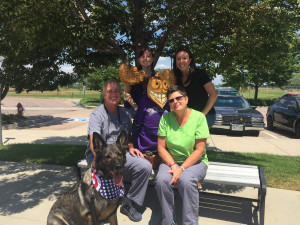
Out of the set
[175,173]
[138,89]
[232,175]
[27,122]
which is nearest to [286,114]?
[232,175]

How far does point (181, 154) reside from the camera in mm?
3232

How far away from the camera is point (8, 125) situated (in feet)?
41.1

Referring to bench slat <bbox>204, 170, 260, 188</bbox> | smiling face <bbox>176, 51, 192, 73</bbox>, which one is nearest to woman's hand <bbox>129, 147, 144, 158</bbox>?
bench slat <bbox>204, 170, 260, 188</bbox>

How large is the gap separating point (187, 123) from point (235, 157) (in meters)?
3.90

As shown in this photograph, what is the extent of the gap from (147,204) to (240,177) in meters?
1.43

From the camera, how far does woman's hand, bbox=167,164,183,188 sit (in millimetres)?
3020

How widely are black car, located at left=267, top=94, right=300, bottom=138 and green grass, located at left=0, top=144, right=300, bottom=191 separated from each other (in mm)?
4199

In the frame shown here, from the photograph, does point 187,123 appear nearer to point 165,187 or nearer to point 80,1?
point 165,187

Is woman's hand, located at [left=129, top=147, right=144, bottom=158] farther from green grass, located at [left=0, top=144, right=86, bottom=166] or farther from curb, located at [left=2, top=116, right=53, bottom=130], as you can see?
curb, located at [left=2, top=116, right=53, bottom=130]

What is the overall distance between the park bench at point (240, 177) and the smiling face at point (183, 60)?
1454 millimetres

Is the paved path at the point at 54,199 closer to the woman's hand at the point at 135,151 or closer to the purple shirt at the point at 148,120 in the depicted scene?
the woman's hand at the point at 135,151

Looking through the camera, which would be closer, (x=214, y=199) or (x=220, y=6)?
(x=220, y=6)

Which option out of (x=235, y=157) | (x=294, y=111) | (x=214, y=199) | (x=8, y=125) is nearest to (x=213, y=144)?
(x=235, y=157)

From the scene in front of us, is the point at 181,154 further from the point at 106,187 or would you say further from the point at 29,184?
the point at 29,184
